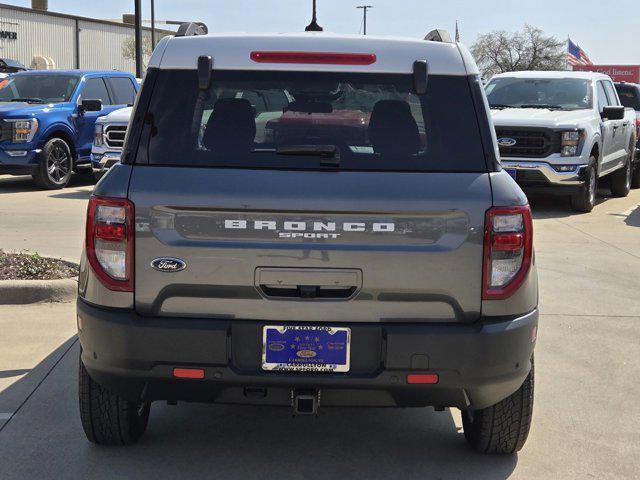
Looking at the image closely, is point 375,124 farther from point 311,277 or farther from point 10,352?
point 10,352

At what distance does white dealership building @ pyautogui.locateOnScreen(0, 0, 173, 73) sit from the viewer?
58.2m

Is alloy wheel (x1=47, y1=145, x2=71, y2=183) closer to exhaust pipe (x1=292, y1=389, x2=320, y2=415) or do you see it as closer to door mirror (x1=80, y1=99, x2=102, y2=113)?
door mirror (x1=80, y1=99, x2=102, y2=113)

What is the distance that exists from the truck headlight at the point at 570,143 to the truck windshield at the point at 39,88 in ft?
24.8

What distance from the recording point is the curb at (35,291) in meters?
6.87

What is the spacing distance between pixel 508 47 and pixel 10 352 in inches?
3128

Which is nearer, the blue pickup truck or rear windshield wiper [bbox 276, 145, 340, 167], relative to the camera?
rear windshield wiper [bbox 276, 145, 340, 167]

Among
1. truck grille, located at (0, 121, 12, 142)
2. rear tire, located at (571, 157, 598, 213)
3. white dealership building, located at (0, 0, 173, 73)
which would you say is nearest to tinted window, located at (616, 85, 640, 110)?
rear tire, located at (571, 157, 598, 213)

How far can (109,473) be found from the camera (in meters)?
3.98

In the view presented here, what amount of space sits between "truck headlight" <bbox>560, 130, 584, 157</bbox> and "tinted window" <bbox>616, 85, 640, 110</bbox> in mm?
7262

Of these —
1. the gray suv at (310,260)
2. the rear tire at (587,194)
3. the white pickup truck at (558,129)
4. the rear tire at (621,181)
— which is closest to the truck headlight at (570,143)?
the white pickup truck at (558,129)

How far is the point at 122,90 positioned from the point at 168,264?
43.1ft

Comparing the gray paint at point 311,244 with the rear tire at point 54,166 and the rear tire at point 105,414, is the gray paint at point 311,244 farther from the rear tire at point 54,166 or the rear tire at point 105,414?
the rear tire at point 54,166

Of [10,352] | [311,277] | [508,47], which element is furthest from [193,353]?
[508,47]

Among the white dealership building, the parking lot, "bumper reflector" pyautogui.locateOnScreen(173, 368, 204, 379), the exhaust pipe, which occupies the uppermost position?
the white dealership building
